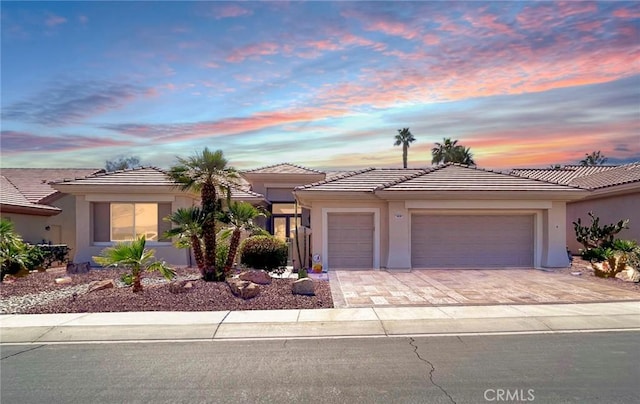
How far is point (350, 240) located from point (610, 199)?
43.0 feet

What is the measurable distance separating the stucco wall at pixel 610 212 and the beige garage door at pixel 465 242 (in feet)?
18.9

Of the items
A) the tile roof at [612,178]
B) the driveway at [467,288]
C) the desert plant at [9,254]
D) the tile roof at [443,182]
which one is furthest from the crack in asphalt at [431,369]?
the tile roof at [612,178]

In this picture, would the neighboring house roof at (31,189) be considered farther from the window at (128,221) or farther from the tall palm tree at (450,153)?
the tall palm tree at (450,153)

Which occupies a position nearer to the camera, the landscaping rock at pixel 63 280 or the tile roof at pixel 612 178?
the landscaping rock at pixel 63 280

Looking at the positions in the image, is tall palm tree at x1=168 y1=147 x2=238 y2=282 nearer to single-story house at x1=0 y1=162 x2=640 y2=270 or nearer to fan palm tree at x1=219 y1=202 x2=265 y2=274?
fan palm tree at x1=219 y1=202 x2=265 y2=274

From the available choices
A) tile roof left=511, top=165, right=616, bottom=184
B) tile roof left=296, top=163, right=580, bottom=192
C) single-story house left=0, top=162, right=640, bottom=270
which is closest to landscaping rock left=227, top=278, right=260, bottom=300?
single-story house left=0, top=162, right=640, bottom=270

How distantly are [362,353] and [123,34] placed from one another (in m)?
12.7

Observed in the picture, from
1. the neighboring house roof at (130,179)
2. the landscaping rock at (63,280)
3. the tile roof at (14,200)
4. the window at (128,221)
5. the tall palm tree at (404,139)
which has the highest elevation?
the tall palm tree at (404,139)

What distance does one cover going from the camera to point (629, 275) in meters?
14.6

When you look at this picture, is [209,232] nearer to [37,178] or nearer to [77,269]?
[77,269]

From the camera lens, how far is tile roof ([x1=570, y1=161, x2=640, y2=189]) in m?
20.6

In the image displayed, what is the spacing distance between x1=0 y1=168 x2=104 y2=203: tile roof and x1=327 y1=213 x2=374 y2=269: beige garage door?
631 inches

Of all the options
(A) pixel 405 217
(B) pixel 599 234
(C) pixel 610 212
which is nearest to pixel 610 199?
(C) pixel 610 212

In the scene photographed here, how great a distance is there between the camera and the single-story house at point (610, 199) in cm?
1989
